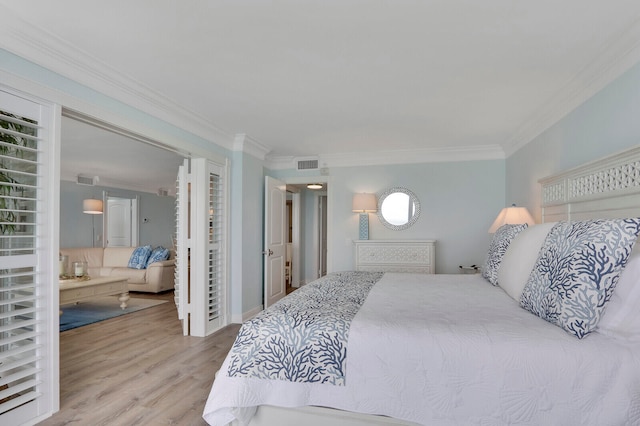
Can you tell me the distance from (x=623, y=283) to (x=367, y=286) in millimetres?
1474

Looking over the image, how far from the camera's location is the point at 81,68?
2.37 metres

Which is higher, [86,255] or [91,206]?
[91,206]

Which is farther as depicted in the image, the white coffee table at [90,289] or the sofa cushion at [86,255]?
the sofa cushion at [86,255]

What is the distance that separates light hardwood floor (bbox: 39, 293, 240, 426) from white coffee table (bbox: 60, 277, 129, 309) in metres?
0.56

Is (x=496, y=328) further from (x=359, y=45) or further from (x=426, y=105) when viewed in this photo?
(x=426, y=105)

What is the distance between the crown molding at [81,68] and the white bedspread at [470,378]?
2.12 metres

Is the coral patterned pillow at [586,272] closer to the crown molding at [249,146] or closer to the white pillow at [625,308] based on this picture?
the white pillow at [625,308]

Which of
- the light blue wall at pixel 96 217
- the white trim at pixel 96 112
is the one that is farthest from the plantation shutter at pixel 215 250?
the light blue wall at pixel 96 217

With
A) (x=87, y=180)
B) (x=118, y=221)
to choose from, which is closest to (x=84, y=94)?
(x=87, y=180)

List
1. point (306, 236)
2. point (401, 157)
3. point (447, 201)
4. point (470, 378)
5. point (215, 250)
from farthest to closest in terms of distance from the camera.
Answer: point (306, 236) < point (401, 157) < point (447, 201) < point (215, 250) < point (470, 378)

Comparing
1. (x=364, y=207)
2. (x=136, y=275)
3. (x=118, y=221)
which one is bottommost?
(x=136, y=275)

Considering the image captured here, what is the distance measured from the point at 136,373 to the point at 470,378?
255 centimetres

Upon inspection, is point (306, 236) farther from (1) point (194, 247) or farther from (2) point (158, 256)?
(1) point (194, 247)

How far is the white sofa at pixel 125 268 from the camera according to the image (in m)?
6.16
